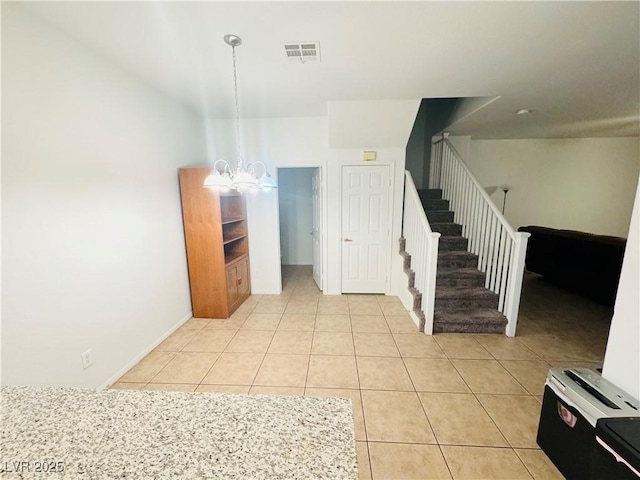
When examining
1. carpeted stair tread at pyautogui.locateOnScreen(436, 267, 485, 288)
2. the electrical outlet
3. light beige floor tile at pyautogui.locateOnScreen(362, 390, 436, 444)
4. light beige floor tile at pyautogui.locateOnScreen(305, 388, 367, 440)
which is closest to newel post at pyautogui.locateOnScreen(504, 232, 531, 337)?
carpeted stair tread at pyautogui.locateOnScreen(436, 267, 485, 288)

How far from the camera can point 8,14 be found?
4.78 ft

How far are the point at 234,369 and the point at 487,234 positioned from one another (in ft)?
10.9

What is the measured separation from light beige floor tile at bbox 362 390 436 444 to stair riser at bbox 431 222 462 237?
2.59 meters

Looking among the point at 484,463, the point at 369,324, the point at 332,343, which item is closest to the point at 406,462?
the point at 484,463

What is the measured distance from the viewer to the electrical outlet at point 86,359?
191cm

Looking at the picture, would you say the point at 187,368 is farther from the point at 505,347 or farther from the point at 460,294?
the point at 505,347

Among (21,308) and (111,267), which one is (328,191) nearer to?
(111,267)

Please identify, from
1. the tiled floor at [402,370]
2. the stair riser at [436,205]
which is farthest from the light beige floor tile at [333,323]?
the stair riser at [436,205]

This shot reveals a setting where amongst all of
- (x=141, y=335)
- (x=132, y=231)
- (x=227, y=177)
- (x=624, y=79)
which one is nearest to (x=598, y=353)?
(x=624, y=79)

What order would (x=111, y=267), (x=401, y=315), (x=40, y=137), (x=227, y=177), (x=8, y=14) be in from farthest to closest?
(x=401, y=315) < (x=227, y=177) < (x=111, y=267) < (x=40, y=137) < (x=8, y=14)

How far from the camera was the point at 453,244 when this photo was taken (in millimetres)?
3719

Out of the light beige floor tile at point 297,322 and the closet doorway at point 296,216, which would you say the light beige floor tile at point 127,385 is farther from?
the closet doorway at point 296,216

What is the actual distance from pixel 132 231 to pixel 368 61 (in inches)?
103

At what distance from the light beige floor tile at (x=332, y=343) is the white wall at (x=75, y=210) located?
67.5 inches
